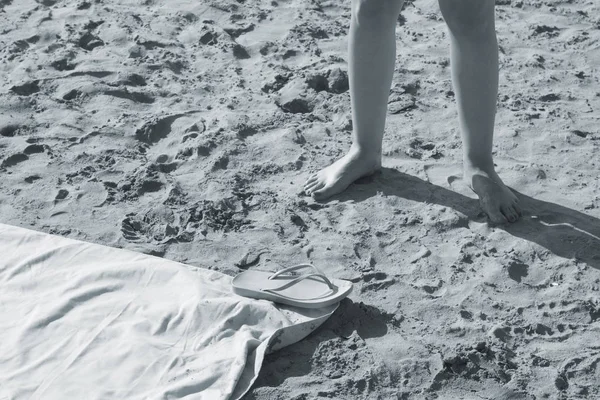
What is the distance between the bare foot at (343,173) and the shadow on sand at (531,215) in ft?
0.16

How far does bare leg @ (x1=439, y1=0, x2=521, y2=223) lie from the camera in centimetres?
278

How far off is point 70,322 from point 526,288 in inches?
55.3

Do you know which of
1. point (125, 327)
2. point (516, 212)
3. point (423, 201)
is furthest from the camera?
point (423, 201)

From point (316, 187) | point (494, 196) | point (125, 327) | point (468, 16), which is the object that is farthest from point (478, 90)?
point (125, 327)

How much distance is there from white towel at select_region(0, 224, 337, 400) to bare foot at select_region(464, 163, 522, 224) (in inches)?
29.4

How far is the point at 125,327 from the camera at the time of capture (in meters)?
2.50

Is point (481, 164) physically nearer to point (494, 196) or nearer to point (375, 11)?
point (494, 196)

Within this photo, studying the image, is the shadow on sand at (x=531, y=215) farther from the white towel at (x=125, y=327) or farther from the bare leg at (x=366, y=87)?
the white towel at (x=125, y=327)

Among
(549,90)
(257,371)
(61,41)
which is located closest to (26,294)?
(257,371)

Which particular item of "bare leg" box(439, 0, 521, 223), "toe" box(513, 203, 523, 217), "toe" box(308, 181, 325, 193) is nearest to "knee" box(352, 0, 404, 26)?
"bare leg" box(439, 0, 521, 223)

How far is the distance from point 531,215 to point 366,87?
74 cm

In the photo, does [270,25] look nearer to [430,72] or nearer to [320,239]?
[430,72]

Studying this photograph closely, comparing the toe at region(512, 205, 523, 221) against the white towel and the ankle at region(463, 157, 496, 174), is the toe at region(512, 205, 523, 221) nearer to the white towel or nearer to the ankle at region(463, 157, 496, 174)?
the ankle at region(463, 157, 496, 174)

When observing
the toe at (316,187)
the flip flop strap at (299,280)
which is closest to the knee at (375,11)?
the toe at (316,187)
